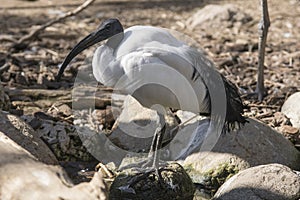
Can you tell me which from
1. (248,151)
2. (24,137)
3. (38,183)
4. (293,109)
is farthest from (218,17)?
(38,183)

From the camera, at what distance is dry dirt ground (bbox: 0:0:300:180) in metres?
6.98

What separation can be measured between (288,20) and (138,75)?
546cm

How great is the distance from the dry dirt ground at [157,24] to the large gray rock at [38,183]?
114 inches

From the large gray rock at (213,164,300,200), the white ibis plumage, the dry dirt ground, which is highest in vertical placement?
the white ibis plumage

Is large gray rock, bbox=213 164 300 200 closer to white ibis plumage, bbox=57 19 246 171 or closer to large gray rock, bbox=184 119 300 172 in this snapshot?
large gray rock, bbox=184 119 300 172

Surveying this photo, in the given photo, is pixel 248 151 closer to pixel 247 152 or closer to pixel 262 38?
pixel 247 152

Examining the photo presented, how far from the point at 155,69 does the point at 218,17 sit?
4.88 meters

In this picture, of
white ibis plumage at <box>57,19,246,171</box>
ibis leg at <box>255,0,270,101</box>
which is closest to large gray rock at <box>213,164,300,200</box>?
white ibis plumage at <box>57,19,246,171</box>

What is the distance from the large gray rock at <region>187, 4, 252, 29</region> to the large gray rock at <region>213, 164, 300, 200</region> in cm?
524

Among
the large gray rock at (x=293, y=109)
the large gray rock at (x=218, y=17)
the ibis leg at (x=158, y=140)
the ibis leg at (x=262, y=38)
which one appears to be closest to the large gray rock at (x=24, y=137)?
the ibis leg at (x=158, y=140)

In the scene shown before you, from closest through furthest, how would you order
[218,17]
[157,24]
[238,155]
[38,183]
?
[38,183] < [238,155] < [218,17] < [157,24]

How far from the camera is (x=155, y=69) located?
5145 millimetres

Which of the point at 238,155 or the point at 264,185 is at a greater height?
the point at 264,185

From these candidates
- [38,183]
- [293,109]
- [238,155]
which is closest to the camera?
[38,183]
